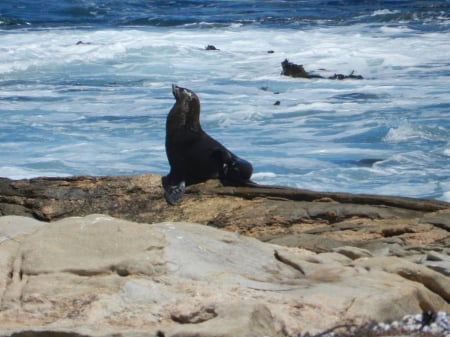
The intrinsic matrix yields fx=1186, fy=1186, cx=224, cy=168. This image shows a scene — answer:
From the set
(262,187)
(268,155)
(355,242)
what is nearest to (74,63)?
(268,155)

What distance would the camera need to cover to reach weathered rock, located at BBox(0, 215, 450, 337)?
4934mm

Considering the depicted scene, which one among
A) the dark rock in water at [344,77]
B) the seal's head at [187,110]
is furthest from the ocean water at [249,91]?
the seal's head at [187,110]

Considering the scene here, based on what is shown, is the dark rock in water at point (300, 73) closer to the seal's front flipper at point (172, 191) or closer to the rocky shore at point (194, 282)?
the seal's front flipper at point (172, 191)

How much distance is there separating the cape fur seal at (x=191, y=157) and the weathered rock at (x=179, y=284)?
10.8 feet

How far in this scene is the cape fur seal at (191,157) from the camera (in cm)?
955

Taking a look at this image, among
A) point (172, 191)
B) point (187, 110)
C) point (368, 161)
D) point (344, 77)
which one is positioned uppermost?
point (187, 110)

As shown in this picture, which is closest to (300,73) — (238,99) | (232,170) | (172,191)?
(238,99)

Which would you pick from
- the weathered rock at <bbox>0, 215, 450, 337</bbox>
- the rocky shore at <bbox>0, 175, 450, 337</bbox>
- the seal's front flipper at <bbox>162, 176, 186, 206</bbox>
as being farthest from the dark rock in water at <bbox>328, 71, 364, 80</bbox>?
the weathered rock at <bbox>0, 215, 450, 337</bbox>

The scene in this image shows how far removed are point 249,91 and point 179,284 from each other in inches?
644

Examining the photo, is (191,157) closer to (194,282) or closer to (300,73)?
(194,282)

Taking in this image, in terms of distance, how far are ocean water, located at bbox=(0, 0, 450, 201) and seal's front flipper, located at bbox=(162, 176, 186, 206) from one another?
12.7 ft

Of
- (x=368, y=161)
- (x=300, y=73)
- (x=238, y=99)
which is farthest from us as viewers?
(x=300, y=73)

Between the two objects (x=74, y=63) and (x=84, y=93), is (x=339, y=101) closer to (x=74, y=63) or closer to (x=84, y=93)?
(x=84, y=93)

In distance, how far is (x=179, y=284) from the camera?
5289 millimetres
